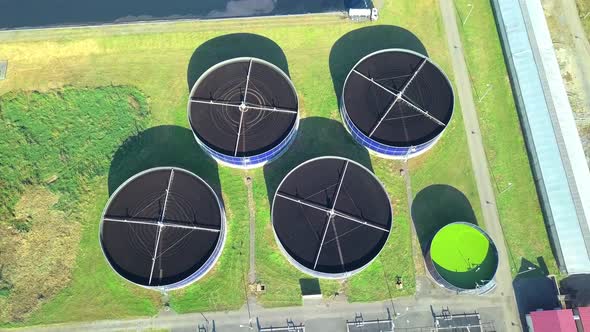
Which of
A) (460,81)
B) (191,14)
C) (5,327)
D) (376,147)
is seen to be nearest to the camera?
(5,327)

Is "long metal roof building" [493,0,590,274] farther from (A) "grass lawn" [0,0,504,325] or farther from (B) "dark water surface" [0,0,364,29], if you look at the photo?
(B) "dark water surface" [0,0,364,29]

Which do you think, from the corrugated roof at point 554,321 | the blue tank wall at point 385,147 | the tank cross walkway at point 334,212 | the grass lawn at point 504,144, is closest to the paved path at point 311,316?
the corrugated roof at point 554,321

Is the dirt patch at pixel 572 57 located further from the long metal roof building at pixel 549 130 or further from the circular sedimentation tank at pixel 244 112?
the circular sedimentation tank at pixel 244 112

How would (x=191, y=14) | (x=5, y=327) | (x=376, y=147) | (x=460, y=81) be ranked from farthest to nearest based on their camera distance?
(x=191, y=14), (x=460, y=81), (x=376, y=147), (x=5, y=327)

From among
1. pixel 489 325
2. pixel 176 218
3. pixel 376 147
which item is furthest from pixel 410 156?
pixel 176 218

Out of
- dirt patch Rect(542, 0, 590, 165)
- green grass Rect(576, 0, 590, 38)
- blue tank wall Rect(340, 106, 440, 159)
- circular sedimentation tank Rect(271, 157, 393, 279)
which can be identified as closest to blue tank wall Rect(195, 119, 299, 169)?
circular sedimentation tank Rect(271, 157, 393, 279)

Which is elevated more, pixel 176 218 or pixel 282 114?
pixel 282 114

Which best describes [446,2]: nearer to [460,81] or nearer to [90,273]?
[460,81]

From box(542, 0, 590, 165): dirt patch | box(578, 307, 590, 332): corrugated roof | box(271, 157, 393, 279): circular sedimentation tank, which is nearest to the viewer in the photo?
box(578, 307, 590, 332): corrugated roof
